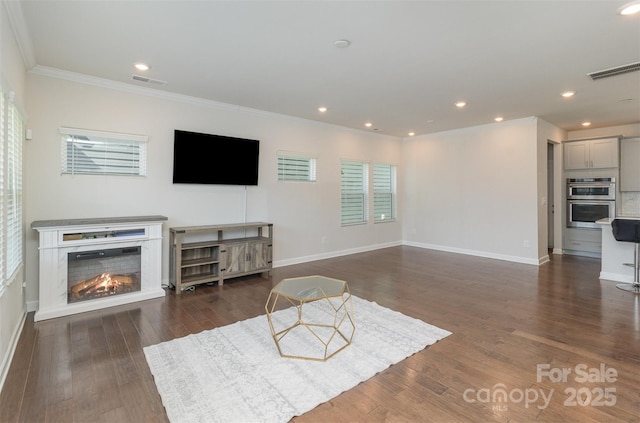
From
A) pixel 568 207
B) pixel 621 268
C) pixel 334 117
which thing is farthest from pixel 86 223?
pixel 568 207

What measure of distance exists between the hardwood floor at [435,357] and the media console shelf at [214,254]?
200 mm

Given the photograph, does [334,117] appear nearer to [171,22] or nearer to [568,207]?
[171,22]

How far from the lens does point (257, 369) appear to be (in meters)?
2.32

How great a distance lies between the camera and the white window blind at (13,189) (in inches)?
102

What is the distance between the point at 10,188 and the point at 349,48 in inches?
132

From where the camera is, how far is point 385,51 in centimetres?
307

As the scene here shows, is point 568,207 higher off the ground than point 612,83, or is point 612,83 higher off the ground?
point 612,83

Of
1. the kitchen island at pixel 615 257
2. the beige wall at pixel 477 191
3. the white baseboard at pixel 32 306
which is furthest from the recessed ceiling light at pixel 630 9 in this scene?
the white baseboard at pixel 32 306

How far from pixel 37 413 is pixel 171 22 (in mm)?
2933

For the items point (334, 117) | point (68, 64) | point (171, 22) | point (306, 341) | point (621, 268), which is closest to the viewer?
point (171, 22)

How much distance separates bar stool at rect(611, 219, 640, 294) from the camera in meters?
4.09

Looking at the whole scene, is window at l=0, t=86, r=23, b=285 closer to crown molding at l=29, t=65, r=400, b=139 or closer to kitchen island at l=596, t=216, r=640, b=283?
crown molding at l=29, t=65, r=400, b=139

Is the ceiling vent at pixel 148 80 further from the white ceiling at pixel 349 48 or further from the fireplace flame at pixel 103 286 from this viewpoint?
the fireplace flame at pixel 103 286

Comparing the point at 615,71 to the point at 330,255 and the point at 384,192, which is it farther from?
the point at 330,255
